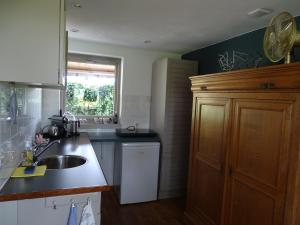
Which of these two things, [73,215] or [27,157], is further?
[27,157]

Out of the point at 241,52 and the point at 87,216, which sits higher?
the point at 241,52

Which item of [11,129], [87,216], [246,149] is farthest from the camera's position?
[246,149]

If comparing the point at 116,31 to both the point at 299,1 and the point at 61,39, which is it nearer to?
the point at 61,39

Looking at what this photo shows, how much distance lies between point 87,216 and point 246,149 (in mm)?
1231

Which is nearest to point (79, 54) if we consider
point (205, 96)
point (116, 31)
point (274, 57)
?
point (116, 31)

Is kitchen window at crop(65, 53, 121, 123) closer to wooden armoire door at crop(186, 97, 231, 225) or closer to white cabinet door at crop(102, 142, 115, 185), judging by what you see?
white cabinet door at crop(102, 142, 115, 185)

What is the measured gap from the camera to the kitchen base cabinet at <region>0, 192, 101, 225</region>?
3.93ft

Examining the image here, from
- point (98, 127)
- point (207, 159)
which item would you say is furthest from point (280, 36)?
point (98, 127)

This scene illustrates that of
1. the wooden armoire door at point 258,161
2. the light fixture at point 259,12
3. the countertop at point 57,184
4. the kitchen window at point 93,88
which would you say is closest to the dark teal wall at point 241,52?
the light fixture at point 259,12

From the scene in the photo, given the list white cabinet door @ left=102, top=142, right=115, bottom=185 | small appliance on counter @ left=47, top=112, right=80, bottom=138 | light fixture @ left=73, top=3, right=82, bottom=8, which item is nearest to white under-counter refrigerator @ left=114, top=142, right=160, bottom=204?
white cabinet door @ left=102, top=142, right=115, bottom=185

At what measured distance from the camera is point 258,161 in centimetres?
161

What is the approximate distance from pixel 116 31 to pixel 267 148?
6.64ft

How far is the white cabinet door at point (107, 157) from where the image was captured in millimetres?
3431

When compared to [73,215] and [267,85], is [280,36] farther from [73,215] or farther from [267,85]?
[73,215]
